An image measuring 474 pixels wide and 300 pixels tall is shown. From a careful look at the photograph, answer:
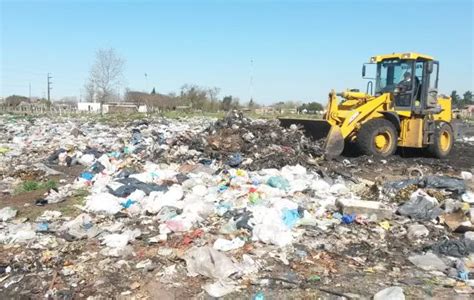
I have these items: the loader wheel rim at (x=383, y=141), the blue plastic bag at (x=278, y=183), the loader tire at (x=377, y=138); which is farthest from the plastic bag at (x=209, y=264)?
the loader wheel rim at (x=383, y=141)

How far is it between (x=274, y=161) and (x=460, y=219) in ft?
12.6

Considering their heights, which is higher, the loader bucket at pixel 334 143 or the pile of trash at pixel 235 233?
the loader bucket at pixel 334 143

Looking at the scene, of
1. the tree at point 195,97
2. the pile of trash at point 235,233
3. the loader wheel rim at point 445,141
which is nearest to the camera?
the pile of trash at point 235,233

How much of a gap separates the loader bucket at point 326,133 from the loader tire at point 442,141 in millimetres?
2917

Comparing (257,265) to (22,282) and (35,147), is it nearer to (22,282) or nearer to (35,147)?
(22,282)

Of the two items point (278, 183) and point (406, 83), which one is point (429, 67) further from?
point (278, 183)

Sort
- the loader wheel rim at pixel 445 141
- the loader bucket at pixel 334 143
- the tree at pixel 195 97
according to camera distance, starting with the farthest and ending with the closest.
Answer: the tree at pixel 195 97
the loader wheel rim at pixel 445 141
the loader bucket at pixel 334 143

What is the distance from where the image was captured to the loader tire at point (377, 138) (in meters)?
10.3

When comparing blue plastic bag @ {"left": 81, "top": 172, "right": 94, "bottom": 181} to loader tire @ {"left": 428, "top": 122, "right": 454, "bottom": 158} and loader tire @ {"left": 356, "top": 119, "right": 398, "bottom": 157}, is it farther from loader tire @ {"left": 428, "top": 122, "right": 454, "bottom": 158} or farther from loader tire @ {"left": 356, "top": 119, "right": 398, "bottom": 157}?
loader tire @ {"left": 428, "top": 122, "right": 454, "bottom": 158}

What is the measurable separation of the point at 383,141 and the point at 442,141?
246 cm

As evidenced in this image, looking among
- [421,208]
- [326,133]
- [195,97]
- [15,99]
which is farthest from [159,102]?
[421,208]

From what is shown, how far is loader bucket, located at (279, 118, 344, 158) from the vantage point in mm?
10125

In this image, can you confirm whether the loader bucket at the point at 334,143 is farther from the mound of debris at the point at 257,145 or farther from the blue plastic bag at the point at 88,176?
the blue plastic bag at the point at 88,176

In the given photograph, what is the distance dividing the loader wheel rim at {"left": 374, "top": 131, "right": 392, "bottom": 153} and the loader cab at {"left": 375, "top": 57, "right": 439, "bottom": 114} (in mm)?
813
